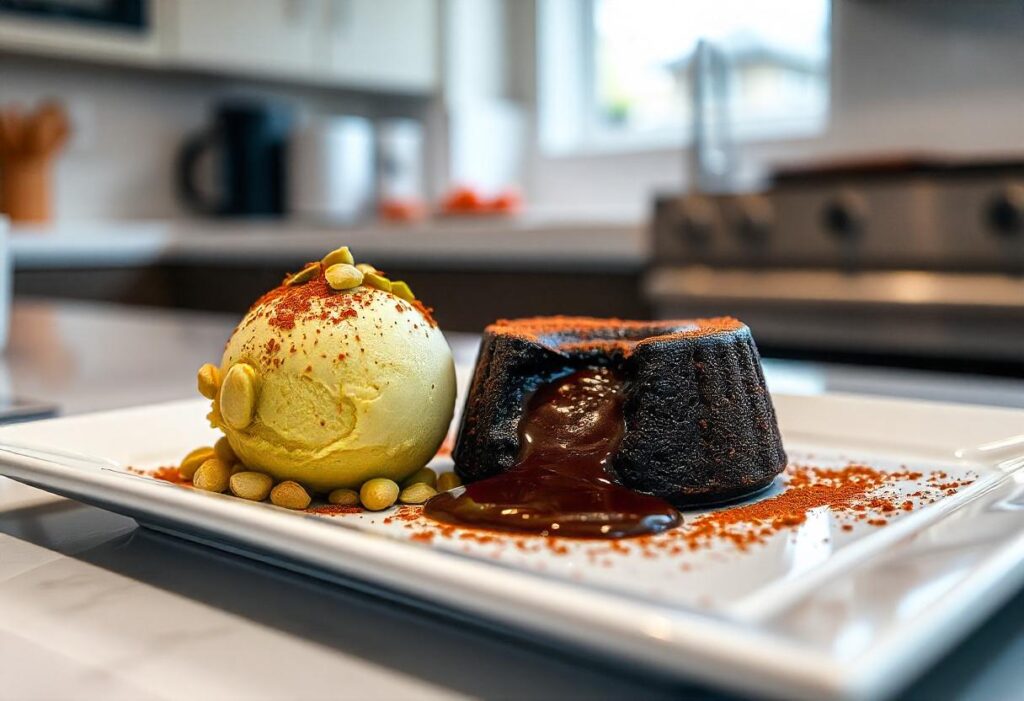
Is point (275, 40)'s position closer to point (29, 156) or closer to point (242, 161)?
point (242, 161)

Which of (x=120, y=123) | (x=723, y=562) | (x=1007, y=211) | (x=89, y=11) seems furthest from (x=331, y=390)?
(x=120, y=123)

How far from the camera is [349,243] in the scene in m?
3.40

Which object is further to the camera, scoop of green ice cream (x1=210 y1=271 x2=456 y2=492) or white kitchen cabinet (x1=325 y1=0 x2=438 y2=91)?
white kitchen cabinet (x1=325 y1=0 x2=438 y2=91)

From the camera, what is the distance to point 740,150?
3416mm

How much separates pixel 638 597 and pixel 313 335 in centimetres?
34

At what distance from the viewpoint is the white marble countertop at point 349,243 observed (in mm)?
2703

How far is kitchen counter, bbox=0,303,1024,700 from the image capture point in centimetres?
38

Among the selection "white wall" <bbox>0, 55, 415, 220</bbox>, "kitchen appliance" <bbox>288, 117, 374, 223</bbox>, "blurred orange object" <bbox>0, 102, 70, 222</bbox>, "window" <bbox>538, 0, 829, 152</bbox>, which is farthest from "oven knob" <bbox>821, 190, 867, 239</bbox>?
"white wall" <bbox>0, 55, 415, 220</bbox>

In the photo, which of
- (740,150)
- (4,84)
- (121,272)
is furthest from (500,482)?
(4,84)

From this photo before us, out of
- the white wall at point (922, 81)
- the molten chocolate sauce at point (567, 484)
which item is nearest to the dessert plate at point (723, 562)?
the molten chocolate sauce at point (567, 484)

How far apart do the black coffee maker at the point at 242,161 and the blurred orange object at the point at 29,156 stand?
506 millimetres

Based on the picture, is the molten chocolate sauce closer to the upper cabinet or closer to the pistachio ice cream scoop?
the pistachio ice cream scoop

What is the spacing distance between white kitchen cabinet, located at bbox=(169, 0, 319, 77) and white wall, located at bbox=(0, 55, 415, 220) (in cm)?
35

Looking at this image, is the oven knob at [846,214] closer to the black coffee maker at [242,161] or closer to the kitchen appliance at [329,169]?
the kitchen appliance at [329,169]
